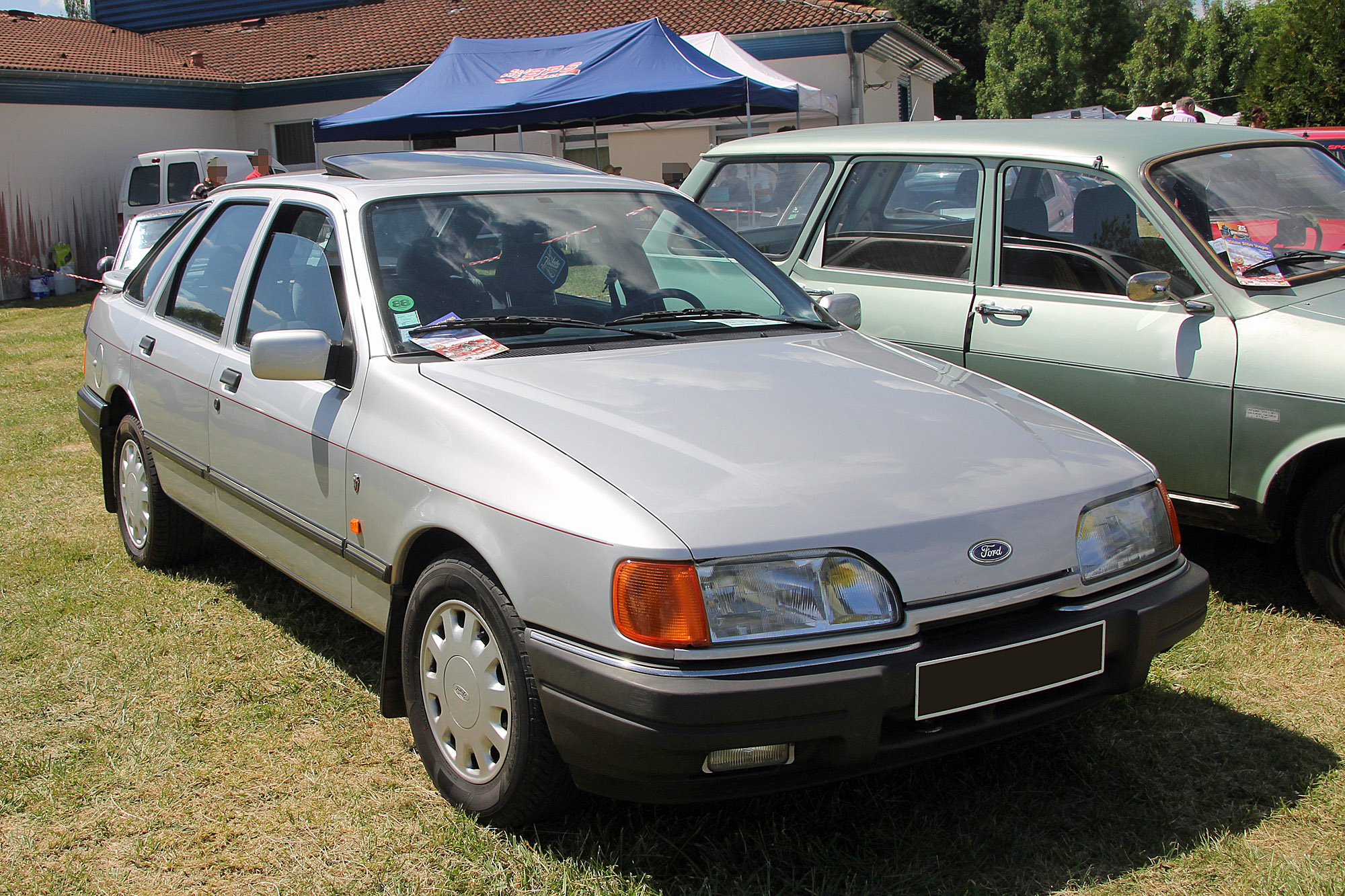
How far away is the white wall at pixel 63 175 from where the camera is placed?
60.9ft

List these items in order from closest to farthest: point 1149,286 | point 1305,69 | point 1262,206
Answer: point 1149,286 < point 1262,206 < point 1305,69

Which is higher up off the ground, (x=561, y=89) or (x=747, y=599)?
(x=561, y=89)

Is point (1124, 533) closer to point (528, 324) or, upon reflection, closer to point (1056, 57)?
point (528, 324)

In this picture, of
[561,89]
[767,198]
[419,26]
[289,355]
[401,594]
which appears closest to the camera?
[401,594]

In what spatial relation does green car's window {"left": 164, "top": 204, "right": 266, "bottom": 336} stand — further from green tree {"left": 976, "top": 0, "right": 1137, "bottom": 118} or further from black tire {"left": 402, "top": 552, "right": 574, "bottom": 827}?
green tree {"left": 976, "top": 0, "right": 1137, "bottom": 118}

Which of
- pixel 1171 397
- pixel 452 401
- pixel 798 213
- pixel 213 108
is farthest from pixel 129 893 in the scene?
pixel 213 108

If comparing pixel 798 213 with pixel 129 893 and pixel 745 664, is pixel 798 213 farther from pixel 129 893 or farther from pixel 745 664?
pixel 129 893

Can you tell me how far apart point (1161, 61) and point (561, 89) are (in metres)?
43.5

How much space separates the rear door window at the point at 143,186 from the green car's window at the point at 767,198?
48.8 ft

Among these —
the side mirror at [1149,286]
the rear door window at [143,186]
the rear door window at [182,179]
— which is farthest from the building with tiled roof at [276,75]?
the side mirror at [1149,286]

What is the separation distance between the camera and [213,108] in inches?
918

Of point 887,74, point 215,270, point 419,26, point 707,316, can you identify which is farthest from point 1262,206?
point 419,26

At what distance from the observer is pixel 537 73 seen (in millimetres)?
13812

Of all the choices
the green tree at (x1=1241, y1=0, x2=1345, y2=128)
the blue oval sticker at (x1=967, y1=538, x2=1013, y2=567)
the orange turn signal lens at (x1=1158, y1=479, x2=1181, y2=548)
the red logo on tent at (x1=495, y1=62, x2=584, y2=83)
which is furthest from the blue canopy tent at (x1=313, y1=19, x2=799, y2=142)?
the green tree at (x1=1241, y1=0, x2=1345, y2=128)
